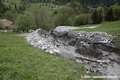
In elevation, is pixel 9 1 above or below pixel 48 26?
above

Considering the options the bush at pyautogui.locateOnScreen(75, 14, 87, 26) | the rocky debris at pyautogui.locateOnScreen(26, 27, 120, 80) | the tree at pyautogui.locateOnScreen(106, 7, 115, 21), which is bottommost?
the rocky debris at pyautogui.locateOnScreen(26, 27, 120, 80)

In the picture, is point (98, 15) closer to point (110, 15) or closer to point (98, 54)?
point (110, 15)

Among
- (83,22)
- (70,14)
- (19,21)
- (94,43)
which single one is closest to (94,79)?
(94,43)

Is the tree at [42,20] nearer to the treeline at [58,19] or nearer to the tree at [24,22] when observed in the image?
the treeline at [58,19]

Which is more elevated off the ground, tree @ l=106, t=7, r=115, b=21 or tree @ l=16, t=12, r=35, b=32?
tree @ l=106, t=7, r=115, b=21

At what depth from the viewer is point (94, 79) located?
666 cm

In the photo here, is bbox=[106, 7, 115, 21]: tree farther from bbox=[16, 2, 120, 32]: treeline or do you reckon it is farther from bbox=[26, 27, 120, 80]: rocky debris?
bbox=[26, 27, 120, 80]: rocky debris

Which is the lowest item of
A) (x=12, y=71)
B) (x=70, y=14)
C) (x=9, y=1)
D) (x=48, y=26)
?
(x=48, y=26)

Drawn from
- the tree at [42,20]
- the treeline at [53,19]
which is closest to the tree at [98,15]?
the treeline at [53,19]

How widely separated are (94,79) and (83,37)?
38.6ft

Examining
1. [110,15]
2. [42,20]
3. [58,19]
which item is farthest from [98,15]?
[42,20]

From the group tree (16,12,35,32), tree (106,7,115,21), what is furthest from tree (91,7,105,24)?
tree (16,12,35,32)

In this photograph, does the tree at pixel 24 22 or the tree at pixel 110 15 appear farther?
the tree at pixel 110 15

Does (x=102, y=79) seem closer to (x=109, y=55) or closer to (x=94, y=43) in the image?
(x=109, y=55)
